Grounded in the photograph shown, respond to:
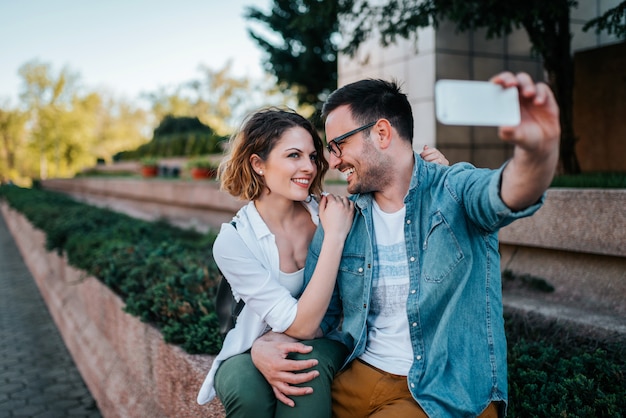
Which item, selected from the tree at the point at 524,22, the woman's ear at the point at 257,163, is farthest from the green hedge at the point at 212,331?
the tree at the point at 524,22

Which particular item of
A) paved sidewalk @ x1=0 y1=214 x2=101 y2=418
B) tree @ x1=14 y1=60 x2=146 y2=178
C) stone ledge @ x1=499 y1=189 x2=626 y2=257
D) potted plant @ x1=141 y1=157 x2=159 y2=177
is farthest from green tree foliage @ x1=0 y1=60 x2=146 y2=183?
stone ledge @ x1=499 y1=189 x2=626 y2=257

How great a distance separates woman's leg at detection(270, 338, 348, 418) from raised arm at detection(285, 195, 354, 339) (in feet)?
0.24

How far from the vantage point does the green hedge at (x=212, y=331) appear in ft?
7.87

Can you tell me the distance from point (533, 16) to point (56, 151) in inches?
1954

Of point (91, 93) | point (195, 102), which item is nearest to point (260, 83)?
point (195, 102)

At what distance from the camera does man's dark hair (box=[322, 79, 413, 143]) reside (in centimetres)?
221

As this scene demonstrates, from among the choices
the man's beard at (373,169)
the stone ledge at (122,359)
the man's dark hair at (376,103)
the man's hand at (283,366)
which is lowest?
the stone ledge at (122,359)

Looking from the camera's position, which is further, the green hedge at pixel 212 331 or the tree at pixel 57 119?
the tree at pixel 57 119

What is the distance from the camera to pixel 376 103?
2.21 m

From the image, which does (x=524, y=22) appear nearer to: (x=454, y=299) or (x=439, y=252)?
(x=439, y=252)

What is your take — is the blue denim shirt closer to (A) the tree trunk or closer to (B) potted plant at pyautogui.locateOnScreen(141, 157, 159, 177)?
(A) the tree trunk

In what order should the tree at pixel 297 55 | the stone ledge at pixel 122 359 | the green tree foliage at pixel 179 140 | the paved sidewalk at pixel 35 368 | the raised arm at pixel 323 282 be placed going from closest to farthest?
the raised arm at pixel 323 282 < the stone ledge at pixel 122 359 < the paved sidewalk at pixel 35 368 < the tree at pixel 297 55 < the green tree foliage at pixel 179 140

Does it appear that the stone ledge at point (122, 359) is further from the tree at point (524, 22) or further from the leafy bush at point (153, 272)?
the tree at point (524, 22)

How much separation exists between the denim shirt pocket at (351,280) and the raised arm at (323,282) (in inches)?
3.1
